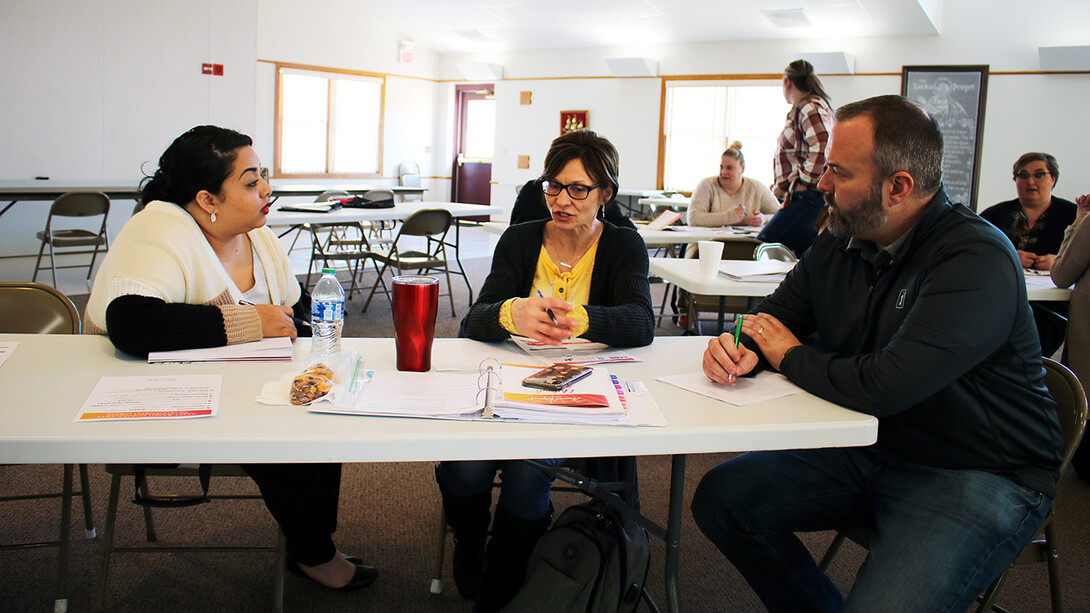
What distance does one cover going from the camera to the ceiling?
9359mm

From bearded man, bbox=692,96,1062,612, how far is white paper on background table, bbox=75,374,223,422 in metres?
0.95

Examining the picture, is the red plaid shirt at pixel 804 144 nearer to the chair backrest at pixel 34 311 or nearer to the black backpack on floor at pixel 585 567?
the black backpack on floor at pixel 585 567

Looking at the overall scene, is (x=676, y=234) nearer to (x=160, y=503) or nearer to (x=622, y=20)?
(x=160, y=503)

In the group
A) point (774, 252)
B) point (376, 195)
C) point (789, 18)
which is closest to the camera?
point (774, 252)

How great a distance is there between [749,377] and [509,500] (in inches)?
24.0

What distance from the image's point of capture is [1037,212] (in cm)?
434

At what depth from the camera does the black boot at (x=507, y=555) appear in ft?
6.06

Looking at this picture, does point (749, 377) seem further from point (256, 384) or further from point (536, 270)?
point (256, 384)

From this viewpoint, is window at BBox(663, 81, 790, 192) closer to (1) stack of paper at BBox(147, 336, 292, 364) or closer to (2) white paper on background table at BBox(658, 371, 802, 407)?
(2) white paper on background table at BBox(658, 371, 802, 407)

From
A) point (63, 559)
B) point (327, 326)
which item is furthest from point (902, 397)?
point (63, 559)

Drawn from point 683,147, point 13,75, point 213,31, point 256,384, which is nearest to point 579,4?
point 683,147

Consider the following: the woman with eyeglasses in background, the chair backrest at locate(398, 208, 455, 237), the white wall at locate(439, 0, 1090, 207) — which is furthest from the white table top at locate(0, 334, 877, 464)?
the white wall at locate(439, 0, 1090, 207)

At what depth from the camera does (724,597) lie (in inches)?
85.6

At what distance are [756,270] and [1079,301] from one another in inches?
48.3
